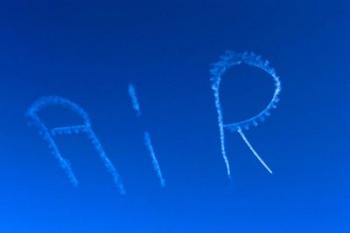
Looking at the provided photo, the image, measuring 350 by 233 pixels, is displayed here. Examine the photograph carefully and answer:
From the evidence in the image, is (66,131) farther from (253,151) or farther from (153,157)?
(253,151)

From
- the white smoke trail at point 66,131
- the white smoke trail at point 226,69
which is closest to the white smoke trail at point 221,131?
the white smoke trail at point 226,69

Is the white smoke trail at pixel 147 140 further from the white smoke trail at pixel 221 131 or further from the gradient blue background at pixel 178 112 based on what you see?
the white smoke trail at pixel 221 131

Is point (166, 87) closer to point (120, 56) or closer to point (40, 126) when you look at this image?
point (120, 56)

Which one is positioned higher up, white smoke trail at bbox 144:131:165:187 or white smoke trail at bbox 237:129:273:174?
white smoke trail at bbox 144:131:165:187

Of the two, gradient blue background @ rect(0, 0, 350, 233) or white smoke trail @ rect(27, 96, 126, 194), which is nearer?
gradient blue background @ rect(0, 0, 350, 233)

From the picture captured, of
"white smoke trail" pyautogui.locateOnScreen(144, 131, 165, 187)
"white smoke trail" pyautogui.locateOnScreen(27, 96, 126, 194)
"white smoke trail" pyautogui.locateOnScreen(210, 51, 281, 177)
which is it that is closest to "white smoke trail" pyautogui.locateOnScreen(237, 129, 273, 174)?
"white smoke trail" pyautogui.locateOnScreen(210, 51, 281, 177)

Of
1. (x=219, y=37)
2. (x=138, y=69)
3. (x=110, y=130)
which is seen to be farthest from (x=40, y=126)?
(x=219, y=37)

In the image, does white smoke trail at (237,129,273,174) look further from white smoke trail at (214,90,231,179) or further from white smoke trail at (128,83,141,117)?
white smoke trail at (128,83,141,117)

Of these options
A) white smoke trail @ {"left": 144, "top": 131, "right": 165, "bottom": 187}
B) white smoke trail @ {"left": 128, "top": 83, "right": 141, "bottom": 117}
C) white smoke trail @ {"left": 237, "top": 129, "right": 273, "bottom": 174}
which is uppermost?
white smoke trail @ {"left": 128, "top": 83, "right": 141, "bottom": 117}
